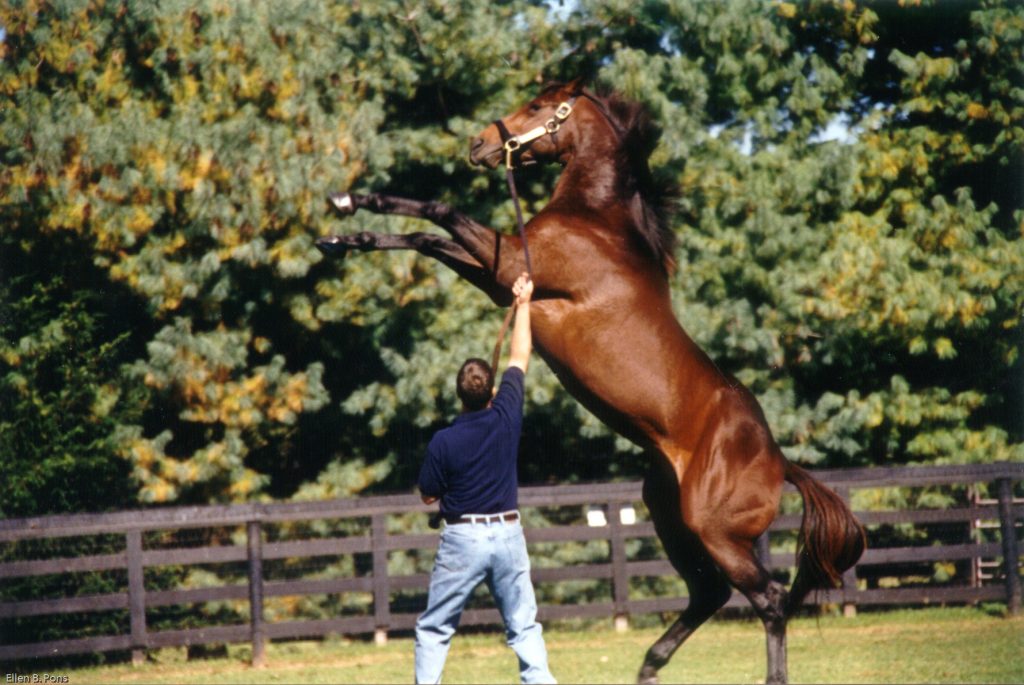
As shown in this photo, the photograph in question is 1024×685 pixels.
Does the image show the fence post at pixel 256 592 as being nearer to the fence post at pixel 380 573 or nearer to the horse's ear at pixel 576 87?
the fence post at pixel 380 573

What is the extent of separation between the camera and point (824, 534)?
6.36 metres

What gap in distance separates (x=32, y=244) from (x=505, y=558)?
27.5 feet

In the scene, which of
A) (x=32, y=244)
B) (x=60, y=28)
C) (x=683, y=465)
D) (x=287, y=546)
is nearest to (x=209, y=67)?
(x=60, y=28)

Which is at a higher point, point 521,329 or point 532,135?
point 532,135

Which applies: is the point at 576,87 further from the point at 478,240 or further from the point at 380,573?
the point at 380,573

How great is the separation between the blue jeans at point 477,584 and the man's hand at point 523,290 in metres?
0.98

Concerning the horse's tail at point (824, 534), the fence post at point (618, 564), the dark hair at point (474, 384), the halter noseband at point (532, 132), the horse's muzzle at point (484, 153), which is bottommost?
the fence post at point (618, 564)

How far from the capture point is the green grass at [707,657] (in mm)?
8703

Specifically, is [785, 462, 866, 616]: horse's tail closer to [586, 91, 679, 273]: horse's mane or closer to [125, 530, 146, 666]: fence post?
[586, 91, 679, 273]: horse's mane

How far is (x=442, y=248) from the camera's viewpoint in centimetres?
552

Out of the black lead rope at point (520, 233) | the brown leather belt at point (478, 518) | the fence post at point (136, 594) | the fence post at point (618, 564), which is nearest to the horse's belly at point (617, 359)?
the black lead rope at point (520, 233)

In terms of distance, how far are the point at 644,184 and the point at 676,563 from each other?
2055 mm

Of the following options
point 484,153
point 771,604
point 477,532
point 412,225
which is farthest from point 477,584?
point 412,225

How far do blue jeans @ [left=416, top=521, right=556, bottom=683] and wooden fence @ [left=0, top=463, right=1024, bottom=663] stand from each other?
18.5ft
